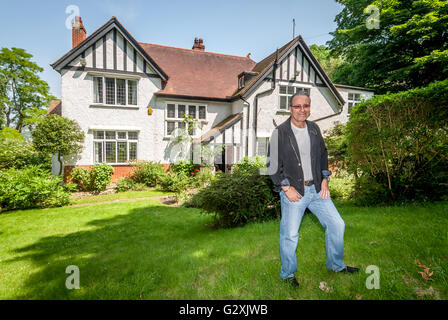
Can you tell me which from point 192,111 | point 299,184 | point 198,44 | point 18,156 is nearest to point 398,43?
point 192,111

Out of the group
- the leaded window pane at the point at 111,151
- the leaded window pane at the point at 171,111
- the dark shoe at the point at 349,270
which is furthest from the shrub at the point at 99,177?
the dark shoe at the point at 349,270

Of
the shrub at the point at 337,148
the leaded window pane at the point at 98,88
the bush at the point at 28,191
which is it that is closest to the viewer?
the bush at the point at 28,191

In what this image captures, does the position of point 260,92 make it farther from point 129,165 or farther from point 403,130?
point 403,130

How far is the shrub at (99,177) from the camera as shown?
12969mm

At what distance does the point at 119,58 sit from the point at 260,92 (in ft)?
29.2

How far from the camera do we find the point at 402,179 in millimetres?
6023

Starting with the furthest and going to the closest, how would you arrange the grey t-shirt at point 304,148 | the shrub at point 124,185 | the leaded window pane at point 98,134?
1. the leaded window pane at point 98,134
2. the shrub at point 124,185
3. the grey t-shirt at point 304,148

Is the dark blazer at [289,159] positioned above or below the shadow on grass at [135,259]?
above

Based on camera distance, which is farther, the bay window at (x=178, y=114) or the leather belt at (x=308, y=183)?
the bay window at (x=178, y=114)

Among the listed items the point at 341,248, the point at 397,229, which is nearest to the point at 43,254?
the point at 341,248

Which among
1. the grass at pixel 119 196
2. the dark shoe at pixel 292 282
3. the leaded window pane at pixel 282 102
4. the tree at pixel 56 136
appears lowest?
the grass at pixel 119 196

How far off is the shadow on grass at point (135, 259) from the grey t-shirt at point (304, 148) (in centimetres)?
159
